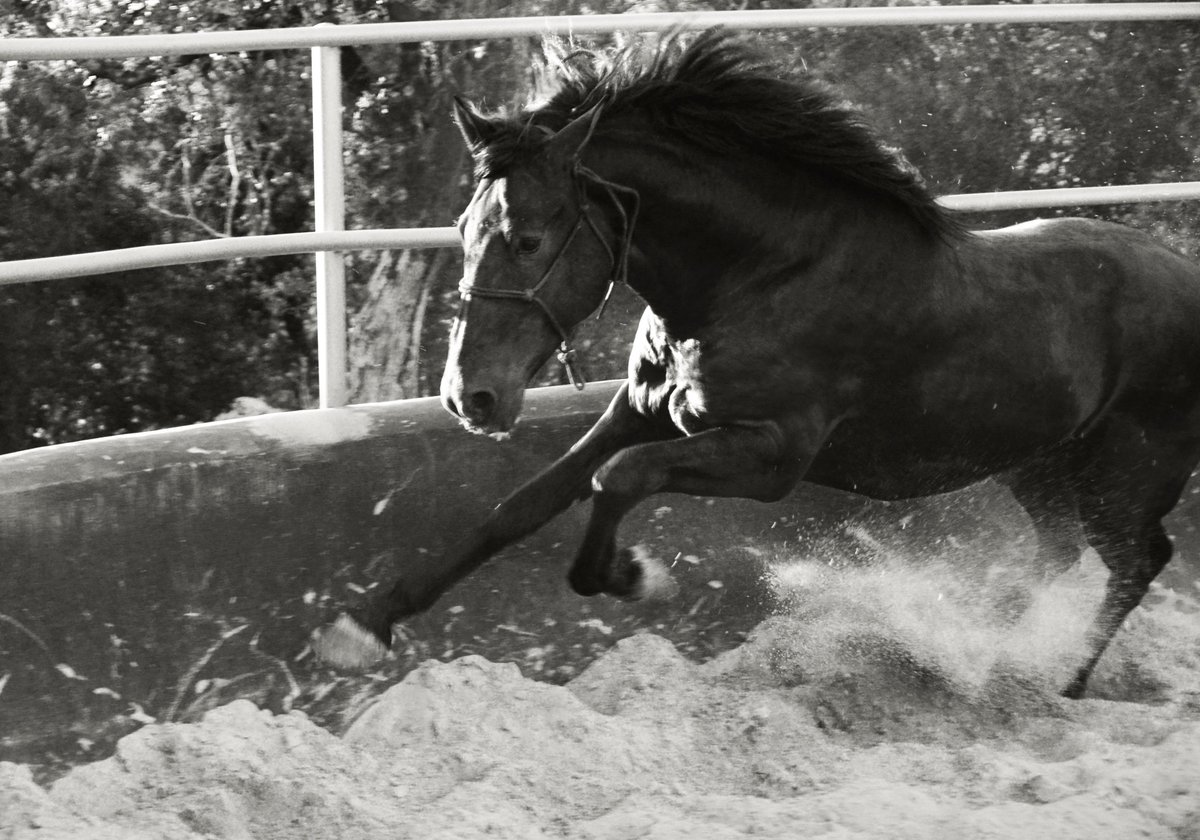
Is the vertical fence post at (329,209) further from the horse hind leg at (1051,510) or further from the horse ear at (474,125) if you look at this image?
the horse hind leg at (1051,510)

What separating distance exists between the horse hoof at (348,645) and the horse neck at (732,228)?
946 mm

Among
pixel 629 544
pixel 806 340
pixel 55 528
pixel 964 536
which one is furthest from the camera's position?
pixel 964 536

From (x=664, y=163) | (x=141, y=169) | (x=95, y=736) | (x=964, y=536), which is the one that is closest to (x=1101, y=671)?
(x=964, y=536)

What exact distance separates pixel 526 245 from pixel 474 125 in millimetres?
278

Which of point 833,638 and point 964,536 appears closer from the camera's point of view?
point 833,638

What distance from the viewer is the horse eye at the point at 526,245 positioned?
3209 millimetres

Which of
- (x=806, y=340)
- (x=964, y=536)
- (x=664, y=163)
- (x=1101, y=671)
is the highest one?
(x=664, y=163)

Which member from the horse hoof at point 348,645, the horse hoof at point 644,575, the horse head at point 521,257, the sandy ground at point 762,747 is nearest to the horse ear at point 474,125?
the horse head at point 521,257

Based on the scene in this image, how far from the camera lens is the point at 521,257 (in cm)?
321

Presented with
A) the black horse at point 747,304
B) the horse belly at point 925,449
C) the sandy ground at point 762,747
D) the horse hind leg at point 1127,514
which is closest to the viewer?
the sandy ground at point 762,747

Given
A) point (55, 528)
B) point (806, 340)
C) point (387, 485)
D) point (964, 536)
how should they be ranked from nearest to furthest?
point (55, 528), point (806, 340), point (387, 485), point (964, 536)

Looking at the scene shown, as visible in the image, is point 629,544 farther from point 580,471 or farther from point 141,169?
point 141,169

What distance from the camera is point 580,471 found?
3590mm

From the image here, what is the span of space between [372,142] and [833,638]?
3.23 m
